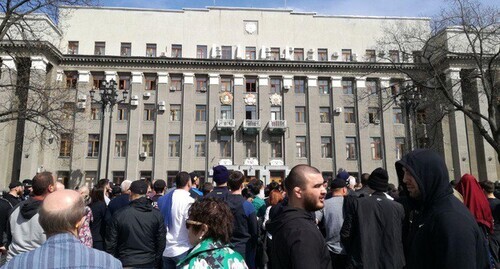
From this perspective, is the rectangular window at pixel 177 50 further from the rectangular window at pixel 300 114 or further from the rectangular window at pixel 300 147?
the rectangular window at pixel 300 147

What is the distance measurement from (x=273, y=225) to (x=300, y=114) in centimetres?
3516

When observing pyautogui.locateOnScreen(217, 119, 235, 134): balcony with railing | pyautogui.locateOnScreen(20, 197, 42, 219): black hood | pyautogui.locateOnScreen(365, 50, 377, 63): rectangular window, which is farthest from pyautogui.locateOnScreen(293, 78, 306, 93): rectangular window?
pyautogui.locateOnScreen(20, 197, 42, 219): black hood

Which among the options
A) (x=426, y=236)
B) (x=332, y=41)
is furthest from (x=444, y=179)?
(x=332, y=41)

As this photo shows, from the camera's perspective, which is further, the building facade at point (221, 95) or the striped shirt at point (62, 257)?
the building facade at point (221, 95)

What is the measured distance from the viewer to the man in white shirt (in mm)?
5766

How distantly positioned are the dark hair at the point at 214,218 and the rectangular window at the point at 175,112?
112ft

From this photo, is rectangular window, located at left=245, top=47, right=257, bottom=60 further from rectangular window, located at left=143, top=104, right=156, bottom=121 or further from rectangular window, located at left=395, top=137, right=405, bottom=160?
rectangular window, located at left=395, top=137, right=405, bottom=160

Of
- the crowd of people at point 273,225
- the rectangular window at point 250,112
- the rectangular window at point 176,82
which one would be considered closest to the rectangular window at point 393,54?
Answer: the rectangular window at point 250,112

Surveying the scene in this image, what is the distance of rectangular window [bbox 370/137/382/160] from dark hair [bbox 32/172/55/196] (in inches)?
1377

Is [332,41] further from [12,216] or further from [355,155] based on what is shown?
[12,216]

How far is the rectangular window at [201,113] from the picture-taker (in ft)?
120

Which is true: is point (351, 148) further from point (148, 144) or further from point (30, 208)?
point (30, 208)

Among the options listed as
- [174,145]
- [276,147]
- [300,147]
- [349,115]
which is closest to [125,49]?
[174,145]

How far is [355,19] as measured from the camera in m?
40.4
